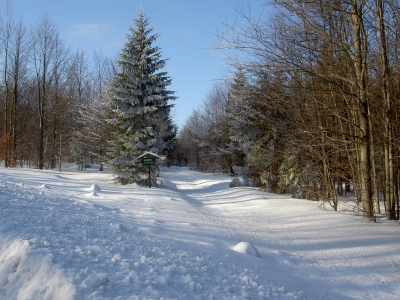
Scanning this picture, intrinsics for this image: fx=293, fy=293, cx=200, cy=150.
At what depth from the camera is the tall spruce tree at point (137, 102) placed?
15984 mm

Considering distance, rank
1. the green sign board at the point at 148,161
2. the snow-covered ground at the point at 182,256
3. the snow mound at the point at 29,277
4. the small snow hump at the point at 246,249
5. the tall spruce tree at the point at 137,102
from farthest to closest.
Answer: the tall spruce tree at the point at 137,102 < the green sign board at the point at 148,161 < the small snow hump at the point at 246,249 < the snow-covered ground at the point at 182,256 < the snow mound at the point at 29,277

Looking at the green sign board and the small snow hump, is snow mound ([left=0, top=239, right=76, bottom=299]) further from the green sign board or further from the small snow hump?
the green sign board

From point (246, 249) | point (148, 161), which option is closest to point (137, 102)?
point (148, 161)

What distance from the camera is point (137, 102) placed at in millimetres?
16453

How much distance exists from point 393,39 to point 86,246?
8.22 meters

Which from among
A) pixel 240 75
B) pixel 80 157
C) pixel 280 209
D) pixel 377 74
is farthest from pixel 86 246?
pixel 80 157

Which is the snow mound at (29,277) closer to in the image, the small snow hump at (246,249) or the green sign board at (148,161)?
the small snow hump at (246,249)

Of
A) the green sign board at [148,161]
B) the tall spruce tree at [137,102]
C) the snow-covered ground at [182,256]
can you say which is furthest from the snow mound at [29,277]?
the tall spruce tree at [137,102]

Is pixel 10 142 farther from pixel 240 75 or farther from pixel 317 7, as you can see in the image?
pixel 317 7

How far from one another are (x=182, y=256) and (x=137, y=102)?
13.3 meters

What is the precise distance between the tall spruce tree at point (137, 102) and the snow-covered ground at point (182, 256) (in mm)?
8093

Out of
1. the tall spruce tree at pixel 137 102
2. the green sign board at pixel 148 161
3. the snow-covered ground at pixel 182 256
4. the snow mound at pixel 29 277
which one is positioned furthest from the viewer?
the tall spruce tree at pixel 137 102

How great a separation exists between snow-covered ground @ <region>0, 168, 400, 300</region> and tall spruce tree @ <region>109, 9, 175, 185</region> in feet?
26.6

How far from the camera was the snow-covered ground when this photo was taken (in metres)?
3.21
